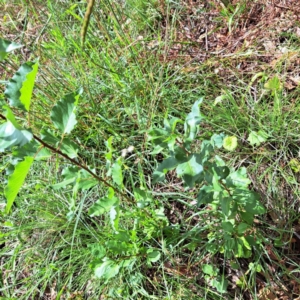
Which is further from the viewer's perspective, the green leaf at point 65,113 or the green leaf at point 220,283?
the green leaf at point 220,283

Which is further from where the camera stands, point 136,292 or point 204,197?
point 136,292

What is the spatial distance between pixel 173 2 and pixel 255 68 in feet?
1.94

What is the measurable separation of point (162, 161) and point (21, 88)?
30.8 inches

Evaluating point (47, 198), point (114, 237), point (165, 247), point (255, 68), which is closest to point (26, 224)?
point (47, 198)

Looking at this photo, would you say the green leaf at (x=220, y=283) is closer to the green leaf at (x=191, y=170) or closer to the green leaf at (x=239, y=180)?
the green leaf at (x=239, y=180)

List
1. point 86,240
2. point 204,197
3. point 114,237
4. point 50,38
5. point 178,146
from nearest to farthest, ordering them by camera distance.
Answer: point 178,146 → point 204,197 → point 114,237 → point 86,240 → point 50,38

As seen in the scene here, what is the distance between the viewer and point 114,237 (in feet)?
5.14

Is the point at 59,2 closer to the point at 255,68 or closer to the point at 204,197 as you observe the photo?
the point at 255,68

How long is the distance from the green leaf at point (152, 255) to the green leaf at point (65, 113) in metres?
0.78

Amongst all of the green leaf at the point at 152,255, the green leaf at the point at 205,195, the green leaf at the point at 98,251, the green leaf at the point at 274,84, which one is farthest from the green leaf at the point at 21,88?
the green leaf at the point at 274,84

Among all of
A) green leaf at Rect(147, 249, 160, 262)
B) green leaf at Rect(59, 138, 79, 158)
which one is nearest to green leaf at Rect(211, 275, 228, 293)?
green leaf at Rect(147, 249, 160, 262)

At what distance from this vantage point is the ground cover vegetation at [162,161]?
1592 mm

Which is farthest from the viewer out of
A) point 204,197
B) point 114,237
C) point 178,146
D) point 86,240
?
point 86,240

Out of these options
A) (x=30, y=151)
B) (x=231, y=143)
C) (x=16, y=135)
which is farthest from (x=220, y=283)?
(x=16, y=135)
